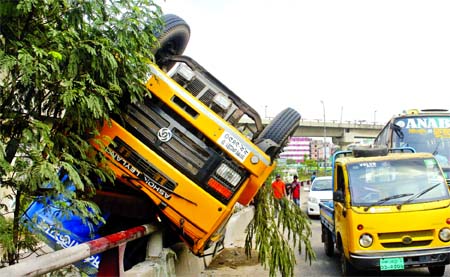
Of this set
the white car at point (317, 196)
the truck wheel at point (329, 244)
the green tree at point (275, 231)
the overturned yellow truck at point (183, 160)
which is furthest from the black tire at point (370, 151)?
the white car at point (317, 196)

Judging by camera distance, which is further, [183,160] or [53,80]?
[183,160]

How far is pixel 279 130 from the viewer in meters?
5.75

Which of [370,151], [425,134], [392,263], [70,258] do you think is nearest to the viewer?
[70,258]

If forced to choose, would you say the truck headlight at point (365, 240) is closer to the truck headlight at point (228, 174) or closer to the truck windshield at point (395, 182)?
the truck windshield at point (395, 182)

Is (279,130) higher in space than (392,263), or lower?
higher

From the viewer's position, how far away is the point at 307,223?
21.5 feet

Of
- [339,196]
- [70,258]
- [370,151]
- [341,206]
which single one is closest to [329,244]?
[341,206]

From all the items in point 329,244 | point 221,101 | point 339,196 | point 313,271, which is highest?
point 221,101

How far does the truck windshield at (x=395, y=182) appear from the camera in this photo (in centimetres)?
685

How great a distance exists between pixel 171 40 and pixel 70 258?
12.5ft

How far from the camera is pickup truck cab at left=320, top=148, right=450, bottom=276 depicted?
253 inches

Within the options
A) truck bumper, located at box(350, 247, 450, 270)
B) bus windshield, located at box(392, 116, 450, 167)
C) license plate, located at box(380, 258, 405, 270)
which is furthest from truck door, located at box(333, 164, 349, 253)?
bus windshield, located at box(392, 116, 450, 167)

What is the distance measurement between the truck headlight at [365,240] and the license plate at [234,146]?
2.57 meters

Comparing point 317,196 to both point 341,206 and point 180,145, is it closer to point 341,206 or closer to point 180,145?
point 341,206
